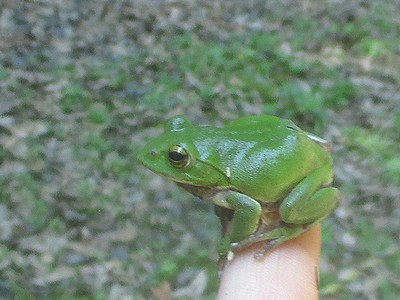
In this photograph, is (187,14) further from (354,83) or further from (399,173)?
(399,173)

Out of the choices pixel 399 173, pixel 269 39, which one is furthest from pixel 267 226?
pixel 269 39

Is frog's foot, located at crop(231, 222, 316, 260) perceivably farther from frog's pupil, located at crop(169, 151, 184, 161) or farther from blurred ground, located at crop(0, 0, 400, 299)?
blurred ground, located at crop(0, 0, 400, 299)

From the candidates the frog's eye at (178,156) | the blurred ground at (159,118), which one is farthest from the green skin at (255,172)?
the blurred ground at (159,118)

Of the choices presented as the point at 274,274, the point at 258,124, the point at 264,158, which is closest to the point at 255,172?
the point at 264,158

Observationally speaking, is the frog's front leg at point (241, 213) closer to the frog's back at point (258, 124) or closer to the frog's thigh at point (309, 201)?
the frog's thigh at point (309, 201)

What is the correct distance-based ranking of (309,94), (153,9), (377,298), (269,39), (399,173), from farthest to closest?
(153,9) < (269,39) < (309,94) < (399,173) < (377,298)

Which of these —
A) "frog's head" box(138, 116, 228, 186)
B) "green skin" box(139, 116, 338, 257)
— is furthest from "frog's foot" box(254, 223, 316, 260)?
"frog's head" box(138, 116, 228, 186)
